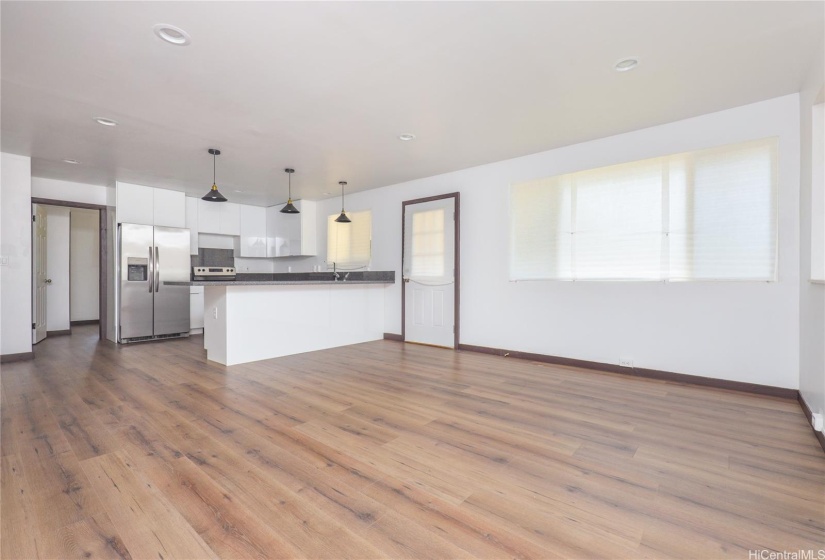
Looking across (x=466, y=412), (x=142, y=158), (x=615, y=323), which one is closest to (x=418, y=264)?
(x=615, y=323)

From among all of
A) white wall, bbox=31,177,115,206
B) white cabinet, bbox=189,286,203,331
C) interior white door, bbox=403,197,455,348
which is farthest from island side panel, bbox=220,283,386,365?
white wall, bbox=31,177,115,206

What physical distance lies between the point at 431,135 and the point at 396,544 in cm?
366

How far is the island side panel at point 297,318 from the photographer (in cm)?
439

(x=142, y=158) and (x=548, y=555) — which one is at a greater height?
(x=142, y=158)

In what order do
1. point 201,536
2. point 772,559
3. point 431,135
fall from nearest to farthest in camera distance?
1. point 772,559
2. point 201,536
3. point 431,135

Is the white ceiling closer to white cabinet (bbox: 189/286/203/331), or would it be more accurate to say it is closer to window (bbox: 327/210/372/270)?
window (bbox: 327/210/372/270)

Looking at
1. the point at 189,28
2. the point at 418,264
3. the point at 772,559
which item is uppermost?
the point at 189,28

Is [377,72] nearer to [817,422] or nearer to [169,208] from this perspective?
[817,422]

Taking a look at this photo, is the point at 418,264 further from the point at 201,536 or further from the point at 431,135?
the point at 201,536

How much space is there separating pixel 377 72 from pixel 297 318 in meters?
3.25

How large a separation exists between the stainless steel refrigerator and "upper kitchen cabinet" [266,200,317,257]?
174cm

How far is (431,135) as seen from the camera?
4062 mm

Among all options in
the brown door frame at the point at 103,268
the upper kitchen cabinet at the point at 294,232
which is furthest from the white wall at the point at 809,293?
the brown door frame at the point at 103,268

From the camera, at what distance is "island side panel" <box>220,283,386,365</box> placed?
173 inches
